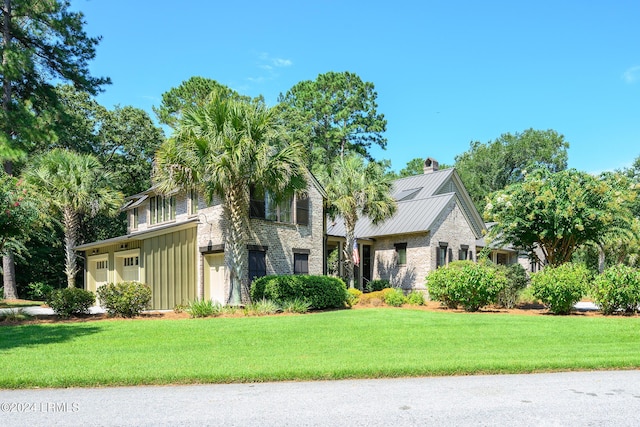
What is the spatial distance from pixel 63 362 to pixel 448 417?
6.38 m

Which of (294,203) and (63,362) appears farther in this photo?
(294,203)

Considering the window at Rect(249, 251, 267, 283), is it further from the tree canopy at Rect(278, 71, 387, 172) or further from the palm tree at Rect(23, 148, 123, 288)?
the tree canopy at Rect(278, 71, 387, 172)

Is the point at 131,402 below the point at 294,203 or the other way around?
below

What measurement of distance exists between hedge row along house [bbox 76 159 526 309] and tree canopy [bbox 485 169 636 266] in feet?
19.4

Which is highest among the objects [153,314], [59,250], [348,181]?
[348,181]

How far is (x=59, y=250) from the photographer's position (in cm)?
3341

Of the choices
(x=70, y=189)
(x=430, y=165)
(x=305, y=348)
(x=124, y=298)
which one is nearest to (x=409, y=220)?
(x=430, y=165)

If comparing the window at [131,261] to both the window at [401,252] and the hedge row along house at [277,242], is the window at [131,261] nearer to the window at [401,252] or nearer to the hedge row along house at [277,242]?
the hedge row along house at [277,242]

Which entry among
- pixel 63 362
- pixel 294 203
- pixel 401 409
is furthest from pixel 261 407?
pixel 294 203

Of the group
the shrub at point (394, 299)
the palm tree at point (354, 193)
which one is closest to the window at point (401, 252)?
the palm tree at point (354, 193)

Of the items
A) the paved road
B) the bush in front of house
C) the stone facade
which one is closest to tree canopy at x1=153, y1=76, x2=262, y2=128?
the stone facade

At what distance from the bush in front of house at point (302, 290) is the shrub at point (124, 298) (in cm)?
382

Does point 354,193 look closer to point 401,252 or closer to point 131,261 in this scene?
point 401,252

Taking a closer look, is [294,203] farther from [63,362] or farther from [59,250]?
[59,250]
